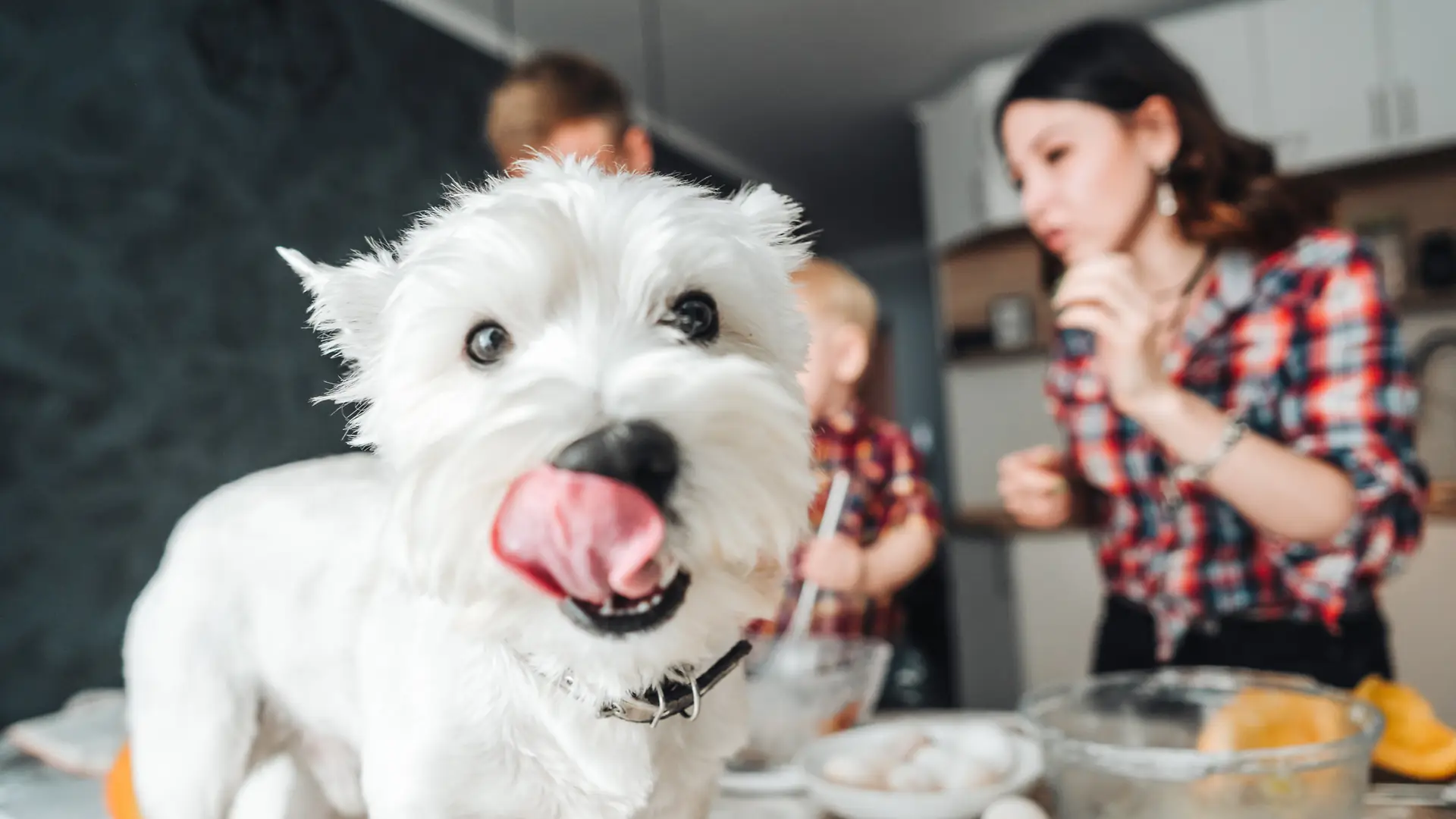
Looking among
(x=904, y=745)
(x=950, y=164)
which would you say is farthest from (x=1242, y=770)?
(x=950, y=164)

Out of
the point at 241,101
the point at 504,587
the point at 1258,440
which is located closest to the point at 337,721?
the point at 504,587

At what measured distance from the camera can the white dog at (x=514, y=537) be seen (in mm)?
259

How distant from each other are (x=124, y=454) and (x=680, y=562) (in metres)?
0.73

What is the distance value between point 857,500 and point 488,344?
124 cm

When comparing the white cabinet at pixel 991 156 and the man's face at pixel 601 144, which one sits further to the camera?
the white cabinet at pixel 991 156

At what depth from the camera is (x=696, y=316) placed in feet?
1.08

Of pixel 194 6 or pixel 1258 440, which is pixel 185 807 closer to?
pixel 194 6

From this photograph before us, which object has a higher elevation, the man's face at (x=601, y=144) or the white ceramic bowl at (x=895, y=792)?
the man's face at (x=601, y=144)

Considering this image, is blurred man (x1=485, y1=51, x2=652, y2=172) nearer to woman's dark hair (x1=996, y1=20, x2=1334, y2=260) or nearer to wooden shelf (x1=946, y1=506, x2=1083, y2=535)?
woman's dark hair (x1=996, y1=20, x2=1334, y2=260)

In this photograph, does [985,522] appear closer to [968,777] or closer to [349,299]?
[968,777]

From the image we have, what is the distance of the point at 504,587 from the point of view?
0.26 meters

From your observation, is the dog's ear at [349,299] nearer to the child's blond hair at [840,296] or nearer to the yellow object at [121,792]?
the yellow object at [121,792]

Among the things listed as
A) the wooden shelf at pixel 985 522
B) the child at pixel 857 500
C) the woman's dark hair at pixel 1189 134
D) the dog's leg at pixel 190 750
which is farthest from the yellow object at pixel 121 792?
the wooden shelf at pixel 985 522

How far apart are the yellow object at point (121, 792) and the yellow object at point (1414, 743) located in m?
0.76
